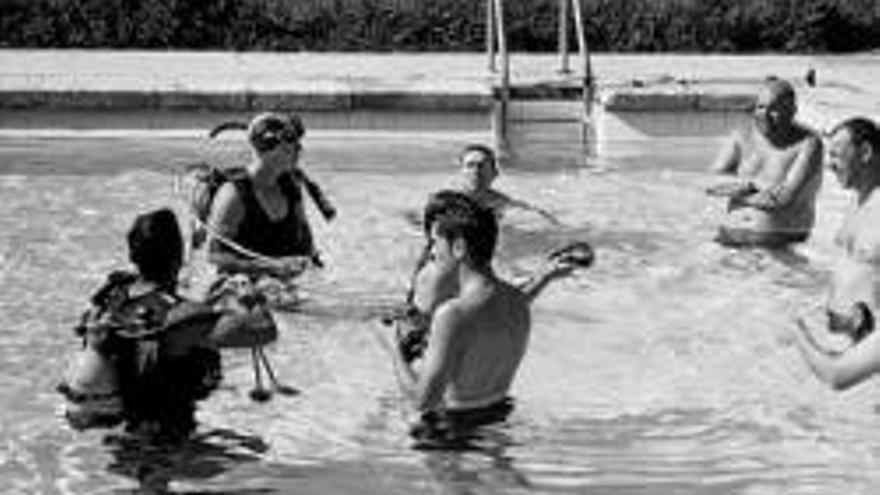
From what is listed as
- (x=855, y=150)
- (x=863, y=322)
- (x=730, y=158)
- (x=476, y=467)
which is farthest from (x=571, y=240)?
(x=476, y=467)

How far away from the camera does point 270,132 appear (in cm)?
930

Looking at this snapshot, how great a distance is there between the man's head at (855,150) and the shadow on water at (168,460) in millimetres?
3036

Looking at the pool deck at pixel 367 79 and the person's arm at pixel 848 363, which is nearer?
the person's arm at pixel 848 363

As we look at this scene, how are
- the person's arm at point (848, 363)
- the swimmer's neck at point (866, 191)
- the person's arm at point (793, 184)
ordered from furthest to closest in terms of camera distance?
the person's arm at point (793, 184) < the swimmer's neck at point (866, 191) < the person's arm at point (848, 363)

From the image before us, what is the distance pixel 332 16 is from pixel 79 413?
509 inches

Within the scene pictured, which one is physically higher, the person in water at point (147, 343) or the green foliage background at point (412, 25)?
the green foliage background at point (412, 25)

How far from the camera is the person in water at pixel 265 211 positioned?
9.35m

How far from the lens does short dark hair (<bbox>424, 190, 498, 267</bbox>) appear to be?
730 cm

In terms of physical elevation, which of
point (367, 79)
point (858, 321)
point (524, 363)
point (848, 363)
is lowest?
point (524, 363)

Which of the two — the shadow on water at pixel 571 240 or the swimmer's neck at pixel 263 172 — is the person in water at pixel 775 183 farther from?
the swimmer's neck at pixel 263 172

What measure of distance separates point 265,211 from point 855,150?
291cm

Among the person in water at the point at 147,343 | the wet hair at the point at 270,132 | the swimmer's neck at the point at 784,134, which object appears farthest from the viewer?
the swimmer's neck at the point at 784,134

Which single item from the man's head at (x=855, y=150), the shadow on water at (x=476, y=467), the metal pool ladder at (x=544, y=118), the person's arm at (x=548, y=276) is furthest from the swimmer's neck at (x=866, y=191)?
the metal pool ladder at (x=544, y=118)

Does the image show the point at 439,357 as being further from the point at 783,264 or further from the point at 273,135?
the point at 783,264
